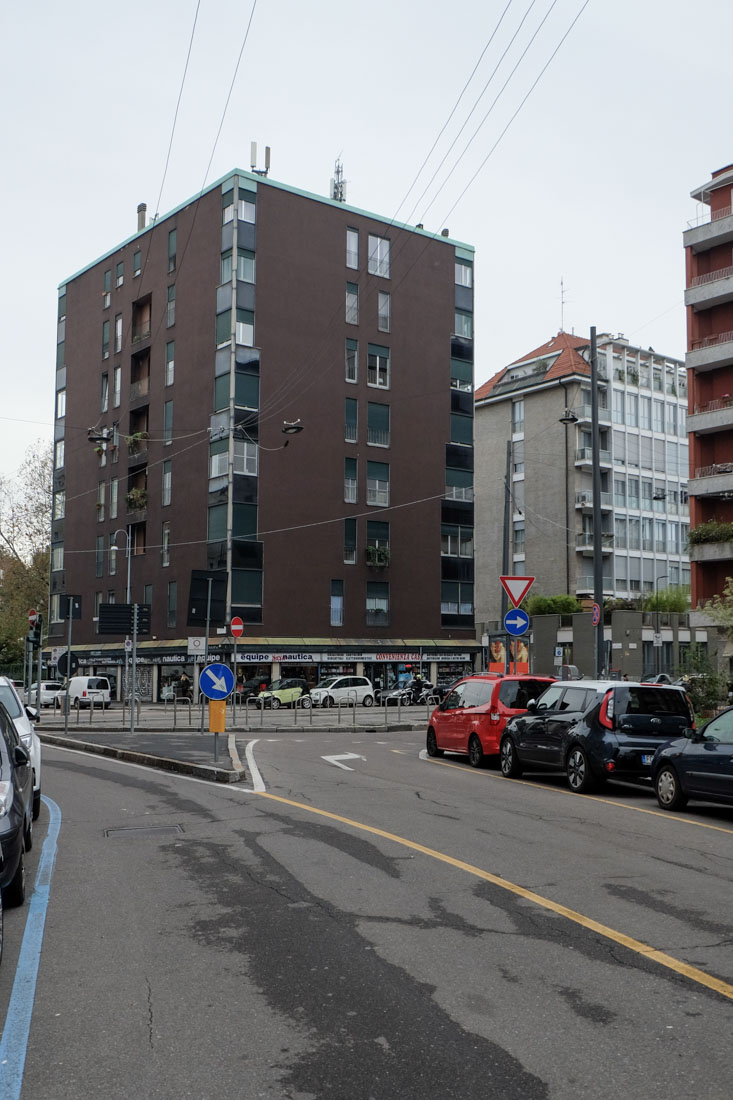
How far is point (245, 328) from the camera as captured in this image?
5706 cm

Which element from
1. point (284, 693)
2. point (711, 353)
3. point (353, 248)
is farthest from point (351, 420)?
point (711, 353)

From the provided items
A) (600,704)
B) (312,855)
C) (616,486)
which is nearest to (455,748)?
(600,704)

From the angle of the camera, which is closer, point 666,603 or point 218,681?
point 218,681

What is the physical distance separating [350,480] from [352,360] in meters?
6.51

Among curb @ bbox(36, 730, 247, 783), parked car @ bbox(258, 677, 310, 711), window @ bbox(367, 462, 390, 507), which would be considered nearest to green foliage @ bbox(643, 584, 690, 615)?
window @ bbox(367, 462, 390, 507)

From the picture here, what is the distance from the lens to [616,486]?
242ft

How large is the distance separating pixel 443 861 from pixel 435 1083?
5.04 meters

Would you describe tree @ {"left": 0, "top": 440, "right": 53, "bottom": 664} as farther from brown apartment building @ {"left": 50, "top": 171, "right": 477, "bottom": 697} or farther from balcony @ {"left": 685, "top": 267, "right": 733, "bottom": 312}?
balcony @ {"left": 685, "top": 267, "right": 733, "bottom": 312}

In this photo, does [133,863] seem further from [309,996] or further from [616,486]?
[616,486]

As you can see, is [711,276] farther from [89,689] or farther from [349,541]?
[89,689]

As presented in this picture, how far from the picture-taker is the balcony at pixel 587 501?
7075cm

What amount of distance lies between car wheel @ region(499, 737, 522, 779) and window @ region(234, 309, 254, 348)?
41.9 m

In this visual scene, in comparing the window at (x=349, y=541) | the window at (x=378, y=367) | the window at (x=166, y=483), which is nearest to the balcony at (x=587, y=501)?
the window at (x=378, y=367)

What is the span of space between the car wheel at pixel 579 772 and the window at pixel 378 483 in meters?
45.4
